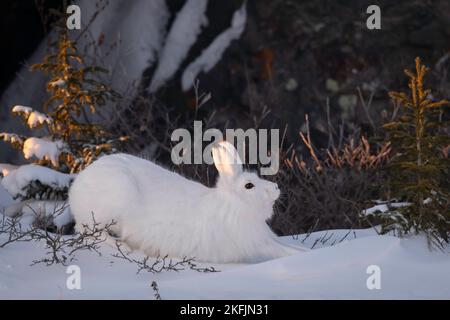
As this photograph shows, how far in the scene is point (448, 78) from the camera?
419 inches

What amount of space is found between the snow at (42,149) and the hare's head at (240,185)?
8.29 feet

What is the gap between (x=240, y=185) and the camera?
18.5ft

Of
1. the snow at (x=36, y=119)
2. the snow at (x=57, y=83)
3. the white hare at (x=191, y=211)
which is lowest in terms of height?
the white hare at (x=191, y=211)

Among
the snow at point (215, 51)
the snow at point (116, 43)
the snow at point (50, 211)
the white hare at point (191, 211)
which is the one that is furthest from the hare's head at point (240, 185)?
the snow at point (116, 43)

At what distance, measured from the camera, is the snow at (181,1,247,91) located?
437 inches

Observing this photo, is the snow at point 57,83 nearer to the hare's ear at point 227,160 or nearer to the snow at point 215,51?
the hare's ear at point 227,160

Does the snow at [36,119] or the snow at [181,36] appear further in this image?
the snow at [181,36]

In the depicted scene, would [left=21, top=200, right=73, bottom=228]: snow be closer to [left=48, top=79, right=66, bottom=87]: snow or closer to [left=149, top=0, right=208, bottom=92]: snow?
[left=48, top=79, right=66, bottom=87]: snow

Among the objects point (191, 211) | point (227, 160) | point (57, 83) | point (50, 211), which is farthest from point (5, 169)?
point (227, 160)

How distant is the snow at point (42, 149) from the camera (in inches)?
299

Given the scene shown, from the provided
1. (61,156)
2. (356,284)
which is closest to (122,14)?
(61,156)

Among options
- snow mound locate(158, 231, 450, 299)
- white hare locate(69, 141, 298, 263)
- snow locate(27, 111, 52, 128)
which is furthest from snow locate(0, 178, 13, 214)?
snow mound locate(158, 231, 450, 299)

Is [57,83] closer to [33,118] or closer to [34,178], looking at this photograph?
[33,118]
